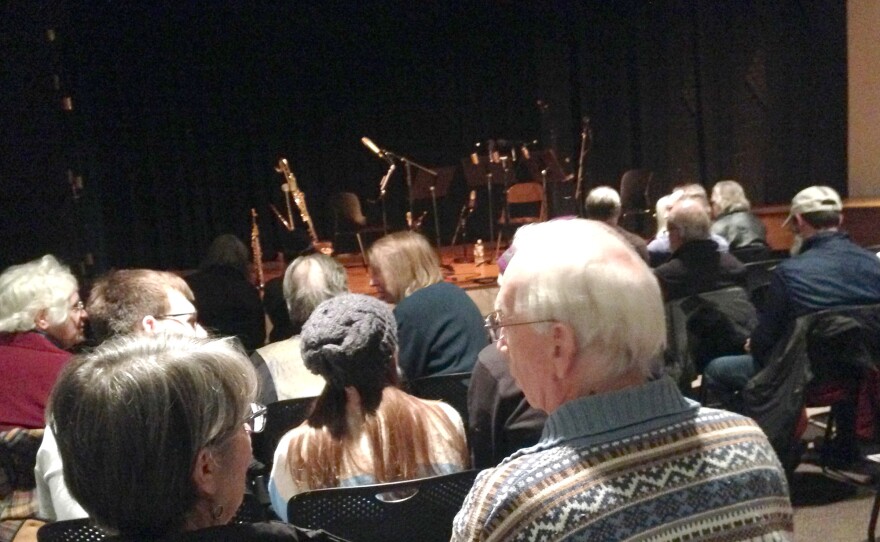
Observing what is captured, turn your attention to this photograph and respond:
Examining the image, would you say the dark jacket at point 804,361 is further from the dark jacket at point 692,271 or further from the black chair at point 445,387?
the black chair at point 445,387

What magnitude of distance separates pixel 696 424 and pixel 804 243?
2.81 m

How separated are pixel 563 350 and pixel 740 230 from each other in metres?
4.61

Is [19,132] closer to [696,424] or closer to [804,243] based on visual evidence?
[804,243]

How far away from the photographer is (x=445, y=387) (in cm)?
283

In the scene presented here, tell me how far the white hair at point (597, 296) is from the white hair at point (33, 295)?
77.3 inches

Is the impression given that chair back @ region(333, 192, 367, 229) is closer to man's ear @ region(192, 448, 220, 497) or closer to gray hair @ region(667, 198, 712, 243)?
gray hair @ region(667, 198, 712, 243)

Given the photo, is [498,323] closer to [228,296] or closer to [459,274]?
[228,296]

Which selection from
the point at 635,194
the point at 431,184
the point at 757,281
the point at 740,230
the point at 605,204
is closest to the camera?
the point at 757,281

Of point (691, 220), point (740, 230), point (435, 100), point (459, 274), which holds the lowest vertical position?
point (459, 274)

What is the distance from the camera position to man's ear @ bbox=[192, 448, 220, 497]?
3.78 feet

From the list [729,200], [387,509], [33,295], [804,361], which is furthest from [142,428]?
[729,200]

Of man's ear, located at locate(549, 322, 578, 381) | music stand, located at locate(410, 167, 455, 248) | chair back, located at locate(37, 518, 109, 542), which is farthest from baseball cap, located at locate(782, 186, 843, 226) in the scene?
music stand, located at locate(410, 167, 455, 248)

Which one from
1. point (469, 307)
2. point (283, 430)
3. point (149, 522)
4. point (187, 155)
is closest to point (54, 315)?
point (283, 430)

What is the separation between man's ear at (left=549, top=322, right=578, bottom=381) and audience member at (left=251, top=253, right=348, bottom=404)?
1604 millimetres
